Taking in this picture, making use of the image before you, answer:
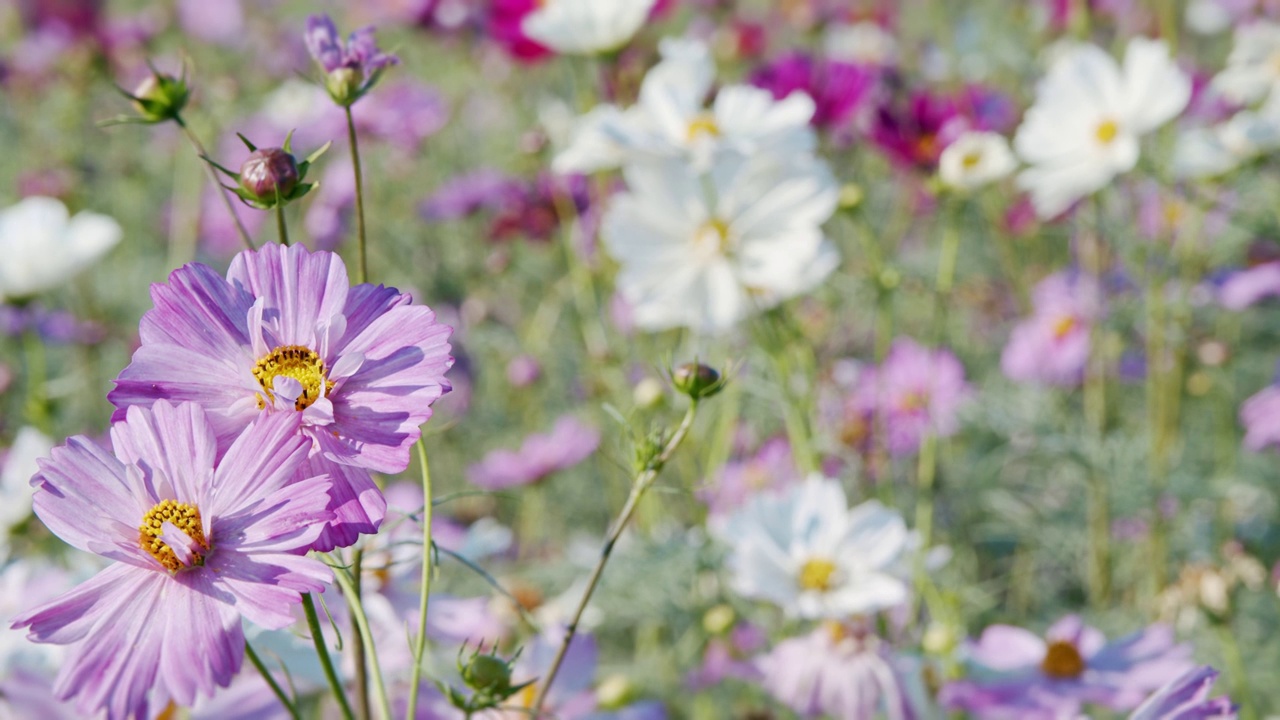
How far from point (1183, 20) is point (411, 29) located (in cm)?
198

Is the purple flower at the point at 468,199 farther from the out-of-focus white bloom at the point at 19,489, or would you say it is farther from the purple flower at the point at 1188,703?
the purple flower at the point at 1188,703

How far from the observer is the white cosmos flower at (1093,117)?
1.03 metres

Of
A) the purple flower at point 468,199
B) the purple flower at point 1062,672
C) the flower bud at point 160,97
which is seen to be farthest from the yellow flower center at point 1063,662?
the purple flower at point 468,199

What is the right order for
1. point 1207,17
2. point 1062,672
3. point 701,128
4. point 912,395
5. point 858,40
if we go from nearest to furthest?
point 1062,672 < point 701,128 < point 912,395 < point 858,40 < point 1207,17

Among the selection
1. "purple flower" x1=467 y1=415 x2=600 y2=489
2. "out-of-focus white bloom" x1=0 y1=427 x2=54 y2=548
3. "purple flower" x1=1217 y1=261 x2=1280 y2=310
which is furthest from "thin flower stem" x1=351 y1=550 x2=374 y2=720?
"purple flower" x1=1217 y1=261 x2=1280 y2=310

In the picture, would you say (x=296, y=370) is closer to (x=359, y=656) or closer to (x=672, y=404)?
(x=359, y=656)

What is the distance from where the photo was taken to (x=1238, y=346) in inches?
59.0

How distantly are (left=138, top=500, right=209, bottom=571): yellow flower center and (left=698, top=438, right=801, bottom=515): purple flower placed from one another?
78 cm

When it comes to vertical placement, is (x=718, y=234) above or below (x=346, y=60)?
below

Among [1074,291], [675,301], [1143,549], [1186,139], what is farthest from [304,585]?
[1074,291]

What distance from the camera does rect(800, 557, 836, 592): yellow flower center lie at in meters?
0.75

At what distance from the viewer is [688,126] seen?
88cm

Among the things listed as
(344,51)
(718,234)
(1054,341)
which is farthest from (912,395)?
(344,51)

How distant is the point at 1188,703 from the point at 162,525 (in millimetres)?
399
